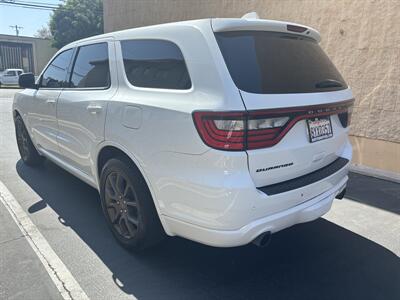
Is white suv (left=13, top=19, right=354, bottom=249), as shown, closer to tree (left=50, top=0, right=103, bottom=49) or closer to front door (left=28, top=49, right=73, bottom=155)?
front door (left=28, top=49, right=73, bottom=155)

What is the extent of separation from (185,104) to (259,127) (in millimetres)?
502

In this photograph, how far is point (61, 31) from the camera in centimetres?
3650

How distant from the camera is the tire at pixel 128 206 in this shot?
8.77ft

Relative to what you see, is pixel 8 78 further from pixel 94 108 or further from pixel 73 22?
pixel 94 108

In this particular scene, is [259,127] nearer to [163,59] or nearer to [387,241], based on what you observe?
[163,59]

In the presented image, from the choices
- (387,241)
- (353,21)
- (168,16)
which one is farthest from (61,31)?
(387,241)

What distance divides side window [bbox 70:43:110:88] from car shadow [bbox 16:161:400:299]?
142cm

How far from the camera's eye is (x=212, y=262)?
286cm

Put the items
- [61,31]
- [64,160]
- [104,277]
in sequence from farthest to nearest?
1. [61,31]
2. [64,160]
3. [104,277]

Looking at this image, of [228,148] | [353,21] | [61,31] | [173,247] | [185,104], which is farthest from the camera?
[61,31]

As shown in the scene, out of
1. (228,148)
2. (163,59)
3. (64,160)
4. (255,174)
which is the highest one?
(163,59)

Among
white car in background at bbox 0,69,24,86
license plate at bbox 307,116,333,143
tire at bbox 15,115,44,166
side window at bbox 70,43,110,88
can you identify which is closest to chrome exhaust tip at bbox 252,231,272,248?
license plate at bbox 307,116,333,143

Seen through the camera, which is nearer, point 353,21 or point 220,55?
point 220,55

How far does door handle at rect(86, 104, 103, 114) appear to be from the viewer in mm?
3000
